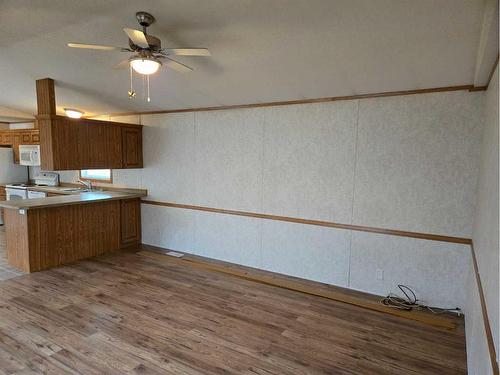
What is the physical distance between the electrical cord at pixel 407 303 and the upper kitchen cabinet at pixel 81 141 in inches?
169

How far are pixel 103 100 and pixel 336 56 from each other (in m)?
3.87

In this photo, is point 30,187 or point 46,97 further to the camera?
point 30,187

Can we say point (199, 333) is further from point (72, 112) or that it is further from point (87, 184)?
point (72, 112)

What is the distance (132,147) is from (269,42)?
341 cm

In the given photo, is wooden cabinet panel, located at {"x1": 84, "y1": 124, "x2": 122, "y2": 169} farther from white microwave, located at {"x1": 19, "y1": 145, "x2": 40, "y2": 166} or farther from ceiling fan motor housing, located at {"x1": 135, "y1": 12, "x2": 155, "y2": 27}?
ceiling fan motor housing, located at {"x1": 135, "y1": 12, "x2": 155, "y2": 27}

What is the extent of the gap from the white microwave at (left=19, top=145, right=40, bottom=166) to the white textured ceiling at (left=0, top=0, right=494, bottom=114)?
2.63 meters

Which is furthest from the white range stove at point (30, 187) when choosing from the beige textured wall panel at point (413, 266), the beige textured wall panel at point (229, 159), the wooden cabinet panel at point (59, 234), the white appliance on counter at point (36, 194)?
the beige textured wall panel at point (413, 266)

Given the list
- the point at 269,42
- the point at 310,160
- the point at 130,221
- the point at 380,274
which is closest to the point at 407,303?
the point at 380,274

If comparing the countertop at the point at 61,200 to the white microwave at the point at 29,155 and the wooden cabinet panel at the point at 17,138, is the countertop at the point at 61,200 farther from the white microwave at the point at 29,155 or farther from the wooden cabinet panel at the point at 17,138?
the wooden cabinet panel at the point at 17,138

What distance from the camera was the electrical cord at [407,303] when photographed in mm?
3262

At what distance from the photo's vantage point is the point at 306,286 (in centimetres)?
386

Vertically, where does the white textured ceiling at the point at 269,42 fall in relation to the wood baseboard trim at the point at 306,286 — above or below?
above

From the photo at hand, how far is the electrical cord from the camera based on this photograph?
3.26 metres

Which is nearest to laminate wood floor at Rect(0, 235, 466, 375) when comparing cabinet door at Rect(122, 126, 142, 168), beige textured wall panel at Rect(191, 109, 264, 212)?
beige textured wall panel at Rect(191, 109, 264, 212)
